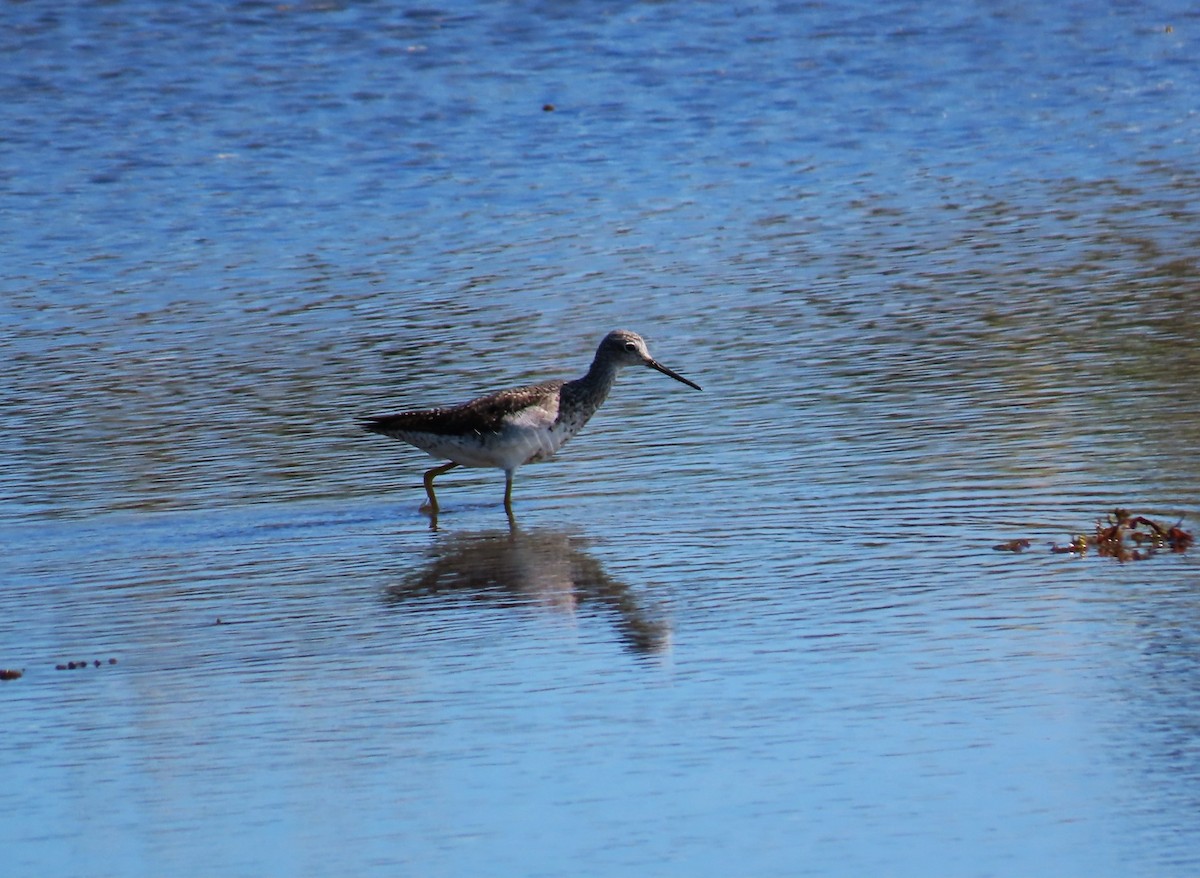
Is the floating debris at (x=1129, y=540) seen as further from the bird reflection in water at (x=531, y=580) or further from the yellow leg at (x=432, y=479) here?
the yellow leg at (x=432, y=479)

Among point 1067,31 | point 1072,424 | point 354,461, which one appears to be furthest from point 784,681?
point 1067,31

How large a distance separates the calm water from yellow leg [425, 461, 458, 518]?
0.22 metres

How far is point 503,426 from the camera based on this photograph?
946 cm

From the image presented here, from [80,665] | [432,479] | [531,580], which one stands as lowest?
[432,479]

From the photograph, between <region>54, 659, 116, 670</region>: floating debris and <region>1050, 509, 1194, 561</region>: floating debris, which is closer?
<region>54, 659, 116, 670</region>: floating debris

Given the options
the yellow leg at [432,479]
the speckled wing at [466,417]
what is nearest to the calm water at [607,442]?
the yellow leg at [432,479]

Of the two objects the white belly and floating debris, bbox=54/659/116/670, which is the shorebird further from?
floating debris, bbox=54/659/116/670

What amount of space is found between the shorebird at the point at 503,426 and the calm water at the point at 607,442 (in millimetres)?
257

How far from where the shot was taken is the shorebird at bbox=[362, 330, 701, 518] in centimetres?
947

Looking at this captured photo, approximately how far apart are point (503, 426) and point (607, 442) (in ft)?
3.23

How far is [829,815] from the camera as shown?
5.44 metres

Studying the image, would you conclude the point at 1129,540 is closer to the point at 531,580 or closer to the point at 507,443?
the point at 531,580

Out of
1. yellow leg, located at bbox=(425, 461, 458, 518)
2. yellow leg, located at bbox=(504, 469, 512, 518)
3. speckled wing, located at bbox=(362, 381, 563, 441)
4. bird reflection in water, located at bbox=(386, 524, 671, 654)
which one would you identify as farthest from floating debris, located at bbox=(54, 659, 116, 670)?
speckled wing, located at bbox=(362, 381, 563, 441)

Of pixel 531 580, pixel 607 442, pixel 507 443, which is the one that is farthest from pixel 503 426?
pixel 531 580
